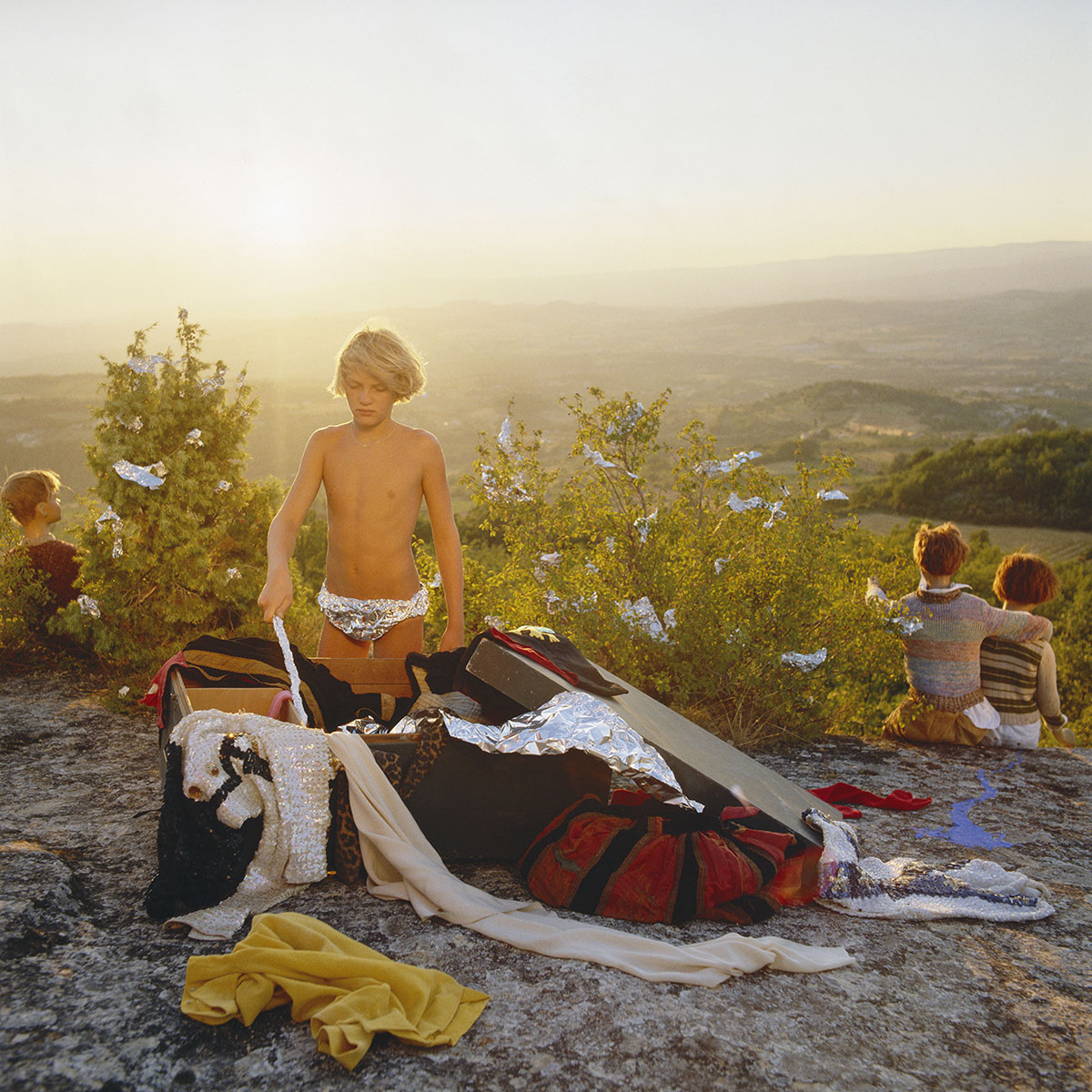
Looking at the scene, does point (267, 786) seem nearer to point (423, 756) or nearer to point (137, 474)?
point (423, 756)

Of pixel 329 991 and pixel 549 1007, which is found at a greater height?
pixel 329 991

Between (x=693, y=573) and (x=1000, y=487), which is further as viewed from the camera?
(x=1000, y=487)

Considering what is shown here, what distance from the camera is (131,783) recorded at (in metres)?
3.93

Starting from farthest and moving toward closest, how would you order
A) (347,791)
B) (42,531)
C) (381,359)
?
(42,531) < (381,359) < (347,791)

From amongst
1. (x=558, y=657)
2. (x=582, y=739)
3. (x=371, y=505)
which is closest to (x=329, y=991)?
(x=582, y=739)

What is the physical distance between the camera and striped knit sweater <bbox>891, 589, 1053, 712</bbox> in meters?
5.03

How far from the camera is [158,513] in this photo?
17.7 ft

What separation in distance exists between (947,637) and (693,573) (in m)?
1.41

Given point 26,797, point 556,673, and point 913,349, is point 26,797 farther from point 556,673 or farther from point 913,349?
point 913,349

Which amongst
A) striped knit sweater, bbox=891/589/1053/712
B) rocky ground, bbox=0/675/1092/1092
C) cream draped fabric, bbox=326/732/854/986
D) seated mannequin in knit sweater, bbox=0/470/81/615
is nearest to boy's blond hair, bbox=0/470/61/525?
seated mannequin in knit sweater, bbox=0/470/81/615

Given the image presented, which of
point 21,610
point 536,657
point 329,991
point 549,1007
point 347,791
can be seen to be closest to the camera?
point 329,991

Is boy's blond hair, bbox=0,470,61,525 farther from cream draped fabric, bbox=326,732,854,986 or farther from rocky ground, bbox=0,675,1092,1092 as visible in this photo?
cream draped fabric, bbox=326,732,854,986

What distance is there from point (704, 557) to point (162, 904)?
363cm

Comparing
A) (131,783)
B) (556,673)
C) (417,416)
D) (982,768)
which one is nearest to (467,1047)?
(556,673)
